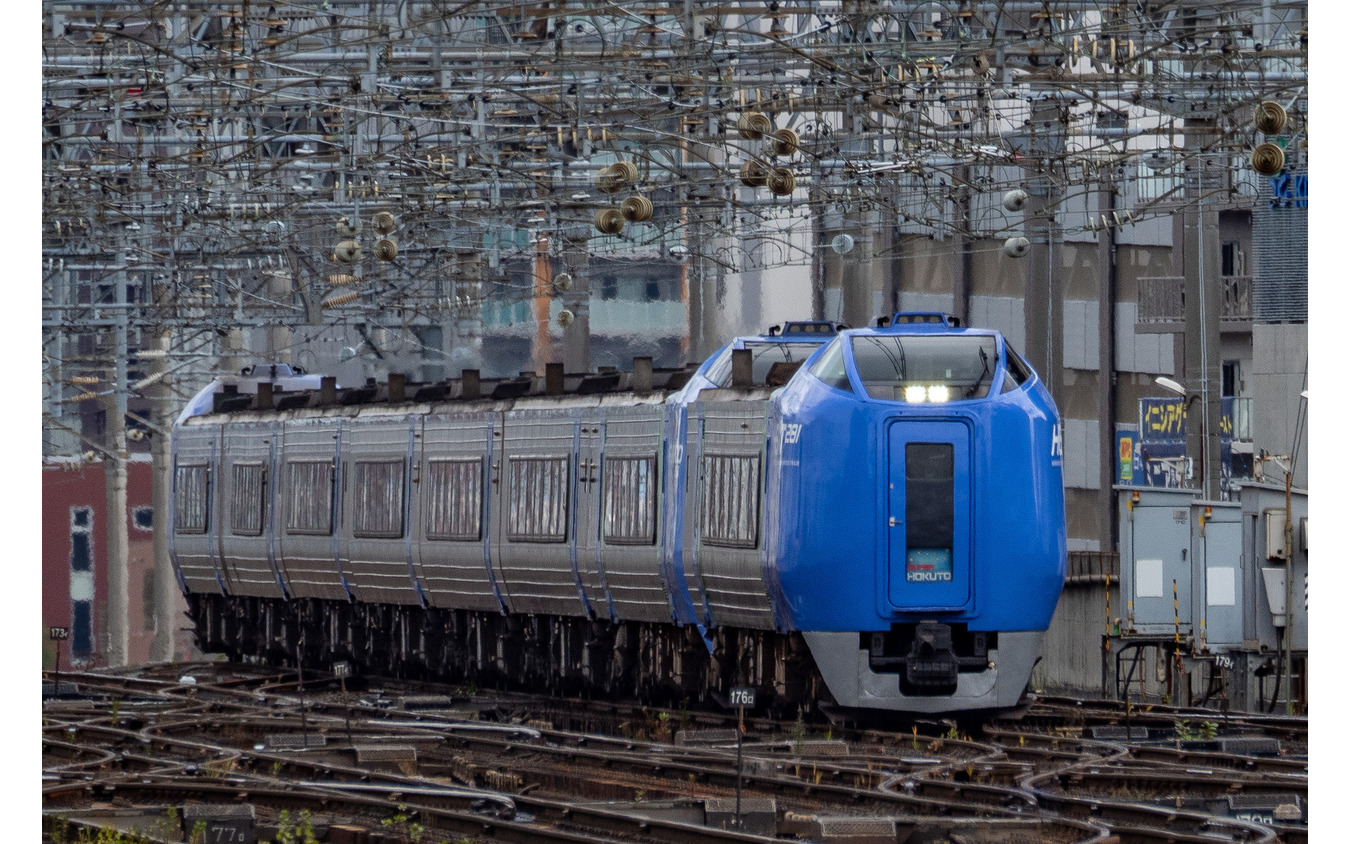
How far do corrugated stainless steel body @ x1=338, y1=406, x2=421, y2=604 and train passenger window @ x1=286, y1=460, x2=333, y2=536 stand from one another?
35cm

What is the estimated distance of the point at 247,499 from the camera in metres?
35.4

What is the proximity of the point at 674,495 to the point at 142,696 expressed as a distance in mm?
7158

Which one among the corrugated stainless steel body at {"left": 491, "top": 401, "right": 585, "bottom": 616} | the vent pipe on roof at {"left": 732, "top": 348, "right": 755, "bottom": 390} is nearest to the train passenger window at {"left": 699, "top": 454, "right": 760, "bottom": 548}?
the vent pipe on roof at {"left": 732, "top": 348, "right": 755, "bottom": 390}

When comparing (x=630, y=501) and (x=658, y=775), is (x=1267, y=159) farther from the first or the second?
(x=630, y=501)

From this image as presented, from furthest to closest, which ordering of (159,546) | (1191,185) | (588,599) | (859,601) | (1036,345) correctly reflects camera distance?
(1036,345) < (159,546) < (1191,185) < (588,599) < (859,601)

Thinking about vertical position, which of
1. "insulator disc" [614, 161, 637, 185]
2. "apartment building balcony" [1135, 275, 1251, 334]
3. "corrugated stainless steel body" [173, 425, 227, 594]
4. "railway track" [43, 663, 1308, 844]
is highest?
"insulator disc" [614, 161, 637, 185]

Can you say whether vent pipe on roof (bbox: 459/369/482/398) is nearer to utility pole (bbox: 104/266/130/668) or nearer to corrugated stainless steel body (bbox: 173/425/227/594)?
corrugated stainless steel body (bbox: 173/425/227/594)

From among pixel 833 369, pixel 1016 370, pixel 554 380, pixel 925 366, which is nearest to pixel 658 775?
pixel 833 369

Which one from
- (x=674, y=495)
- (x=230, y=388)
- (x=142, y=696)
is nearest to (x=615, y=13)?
(x=674, y=495)

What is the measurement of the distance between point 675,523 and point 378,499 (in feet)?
25.1

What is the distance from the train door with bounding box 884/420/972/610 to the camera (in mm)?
21781

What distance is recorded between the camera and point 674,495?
2512 centimetres

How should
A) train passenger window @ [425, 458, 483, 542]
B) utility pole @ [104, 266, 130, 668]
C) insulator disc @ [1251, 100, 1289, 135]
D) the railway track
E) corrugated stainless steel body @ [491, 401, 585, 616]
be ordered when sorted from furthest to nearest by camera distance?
utility pole @ [104, 266, 130, 668] → train passenger window @ [425, 458, 483, 542] → corrugated stainless steel body @ [491, 401, 585, 616] → insulator disc @ [1251, 100, 1289, 135] → the railway track
